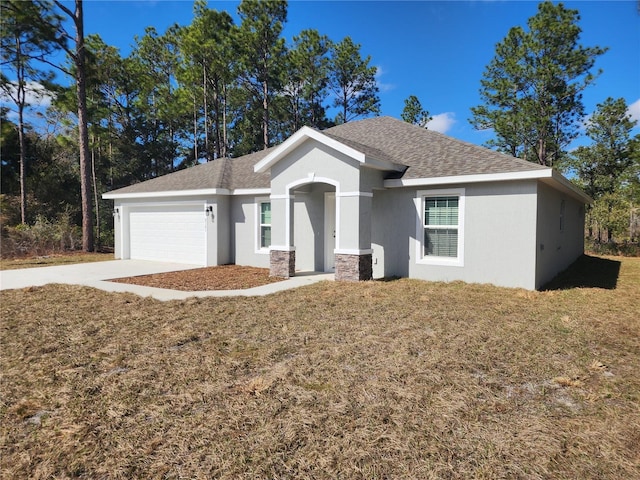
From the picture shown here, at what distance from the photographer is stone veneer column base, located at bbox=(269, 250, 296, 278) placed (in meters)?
10.8

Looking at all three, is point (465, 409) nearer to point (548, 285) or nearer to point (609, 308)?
point (609, 308)

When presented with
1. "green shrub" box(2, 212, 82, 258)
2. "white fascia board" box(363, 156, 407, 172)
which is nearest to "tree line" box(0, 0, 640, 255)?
"green shrub" box(2, 212, 82, 258)

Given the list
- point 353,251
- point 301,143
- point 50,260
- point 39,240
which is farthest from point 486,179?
point 39,240

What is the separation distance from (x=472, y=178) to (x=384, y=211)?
2.56m

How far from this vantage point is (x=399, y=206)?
10.4 m

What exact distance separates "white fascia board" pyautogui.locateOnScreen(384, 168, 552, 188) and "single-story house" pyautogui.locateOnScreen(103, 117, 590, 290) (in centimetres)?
2

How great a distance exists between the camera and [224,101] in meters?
28.6

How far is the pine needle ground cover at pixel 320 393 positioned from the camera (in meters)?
2.61

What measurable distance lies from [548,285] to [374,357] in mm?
7510

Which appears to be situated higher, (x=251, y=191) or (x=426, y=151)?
(x=426, y=151)

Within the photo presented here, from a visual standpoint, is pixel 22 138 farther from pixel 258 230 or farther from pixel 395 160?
pixel 395 160

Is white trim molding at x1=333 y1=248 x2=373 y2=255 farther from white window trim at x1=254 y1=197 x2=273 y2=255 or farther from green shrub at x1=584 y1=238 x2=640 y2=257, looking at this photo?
green shrub at x1=584 y1=238 x2=640 y2=257

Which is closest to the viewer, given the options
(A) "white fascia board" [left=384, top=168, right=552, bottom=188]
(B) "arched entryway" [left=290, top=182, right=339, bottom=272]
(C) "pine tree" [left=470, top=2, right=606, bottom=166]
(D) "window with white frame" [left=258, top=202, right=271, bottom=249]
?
(A) "white fascia board" [left=384, top=168, right=552, bottom=188]

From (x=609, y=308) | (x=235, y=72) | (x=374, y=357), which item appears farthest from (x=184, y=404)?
(x=235, y=72)
